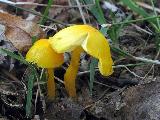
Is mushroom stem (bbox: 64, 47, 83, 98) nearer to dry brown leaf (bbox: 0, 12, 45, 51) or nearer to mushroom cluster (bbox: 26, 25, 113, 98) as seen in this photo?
mushroom cluster (bbox: 26, 25, 113, 98)

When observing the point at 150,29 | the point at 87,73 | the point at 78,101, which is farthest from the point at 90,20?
the point at 78,101

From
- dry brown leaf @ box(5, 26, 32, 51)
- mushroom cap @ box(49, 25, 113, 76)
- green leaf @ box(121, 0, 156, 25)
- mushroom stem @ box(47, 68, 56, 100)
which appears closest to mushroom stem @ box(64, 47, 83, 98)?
mushroom stem @ box(47, 68, 56, 100)

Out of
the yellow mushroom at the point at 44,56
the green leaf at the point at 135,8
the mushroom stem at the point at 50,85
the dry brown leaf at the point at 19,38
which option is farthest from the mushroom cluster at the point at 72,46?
the green leaf at the point at 135,8

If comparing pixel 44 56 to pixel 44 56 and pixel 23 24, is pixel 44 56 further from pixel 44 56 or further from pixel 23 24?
pixel 23 24

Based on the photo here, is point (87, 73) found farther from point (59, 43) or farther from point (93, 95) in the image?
point (59, 43)

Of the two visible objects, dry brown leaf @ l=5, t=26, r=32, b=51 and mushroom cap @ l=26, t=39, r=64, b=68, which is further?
dry brown leaf @ l=5, t=26, r=32, b=51
